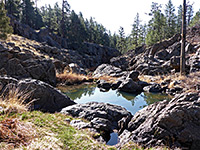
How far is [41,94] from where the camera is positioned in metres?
5.98

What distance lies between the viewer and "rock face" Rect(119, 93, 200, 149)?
11.8 ft

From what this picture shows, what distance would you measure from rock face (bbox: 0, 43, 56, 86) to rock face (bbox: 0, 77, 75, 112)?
15.6ft

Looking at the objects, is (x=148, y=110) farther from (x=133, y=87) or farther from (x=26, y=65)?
(x=26, y=65)

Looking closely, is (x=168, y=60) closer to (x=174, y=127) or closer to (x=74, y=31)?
(x=174, y=127)

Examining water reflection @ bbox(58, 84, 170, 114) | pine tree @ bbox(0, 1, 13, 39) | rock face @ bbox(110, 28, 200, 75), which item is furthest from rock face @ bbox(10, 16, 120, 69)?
water reflection @ bbox(58, 84, 170, 114)

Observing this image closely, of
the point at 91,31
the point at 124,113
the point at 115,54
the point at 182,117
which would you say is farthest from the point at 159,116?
the point at 91,31

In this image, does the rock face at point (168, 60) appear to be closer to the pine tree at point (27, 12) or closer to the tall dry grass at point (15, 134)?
the tall dry grass at point (15, 134)

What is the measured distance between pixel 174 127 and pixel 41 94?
4920 mm

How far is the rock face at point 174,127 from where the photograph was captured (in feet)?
11.8

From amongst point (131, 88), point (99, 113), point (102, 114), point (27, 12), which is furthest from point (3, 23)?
point (27, 12)

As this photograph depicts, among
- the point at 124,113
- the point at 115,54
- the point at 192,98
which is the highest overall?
the point at 115,54

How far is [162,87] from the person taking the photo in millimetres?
12086

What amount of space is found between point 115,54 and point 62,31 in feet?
65.7

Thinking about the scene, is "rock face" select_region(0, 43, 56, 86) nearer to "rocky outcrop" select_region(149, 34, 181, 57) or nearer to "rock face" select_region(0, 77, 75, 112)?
"rock face" select_region(0, 77, 75, 112)
